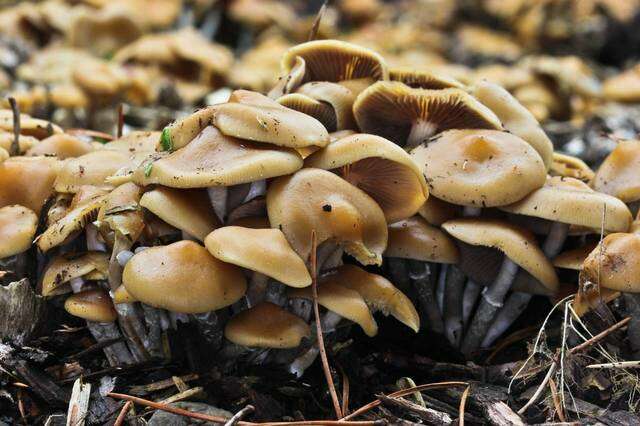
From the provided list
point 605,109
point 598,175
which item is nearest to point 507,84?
point 605,109

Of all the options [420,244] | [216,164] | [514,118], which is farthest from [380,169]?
[514,118]

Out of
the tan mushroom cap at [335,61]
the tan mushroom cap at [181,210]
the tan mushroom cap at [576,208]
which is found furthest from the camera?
the tan mushroom cap at [335,61]

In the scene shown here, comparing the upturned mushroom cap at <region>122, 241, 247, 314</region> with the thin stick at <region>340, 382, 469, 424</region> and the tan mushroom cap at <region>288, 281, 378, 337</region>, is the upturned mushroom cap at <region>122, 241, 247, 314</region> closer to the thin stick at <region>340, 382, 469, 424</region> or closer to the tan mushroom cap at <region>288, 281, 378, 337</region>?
the tan mushroom cap at <region>288, 281, 378, 337</region>

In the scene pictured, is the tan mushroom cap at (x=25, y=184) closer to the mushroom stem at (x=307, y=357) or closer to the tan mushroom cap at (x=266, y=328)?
the tan mushroom cap at (x=266, y=328)

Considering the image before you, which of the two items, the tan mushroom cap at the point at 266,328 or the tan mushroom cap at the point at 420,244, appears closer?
the tan mushroom cap at the point at 266,328

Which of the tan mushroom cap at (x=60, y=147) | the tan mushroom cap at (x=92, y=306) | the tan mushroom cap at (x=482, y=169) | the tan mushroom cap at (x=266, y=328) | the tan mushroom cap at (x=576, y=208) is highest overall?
the tan mushroom cap at (x=482, y=169)

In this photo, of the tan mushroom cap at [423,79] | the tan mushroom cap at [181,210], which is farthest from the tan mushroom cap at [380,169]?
the tan mushroom cap at [423,79]

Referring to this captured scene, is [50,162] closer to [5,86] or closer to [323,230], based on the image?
[323,230]
